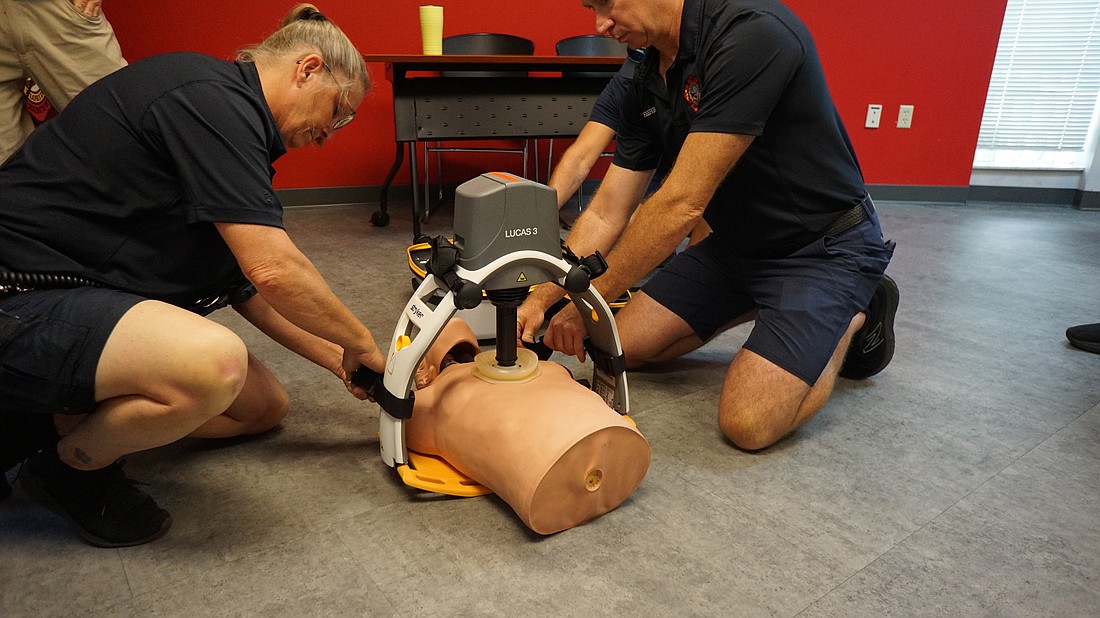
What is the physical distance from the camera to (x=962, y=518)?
131 centimetres

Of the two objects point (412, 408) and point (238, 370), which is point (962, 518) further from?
point (238, 370)

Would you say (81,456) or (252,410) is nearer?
(81,456)

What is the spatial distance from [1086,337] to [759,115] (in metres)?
1.42

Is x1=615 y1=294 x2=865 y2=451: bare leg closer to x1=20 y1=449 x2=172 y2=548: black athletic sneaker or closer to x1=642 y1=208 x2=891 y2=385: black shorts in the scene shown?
x1=642 y1=208 x2=891 y2=385: black shorts

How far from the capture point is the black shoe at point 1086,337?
210 centimetres

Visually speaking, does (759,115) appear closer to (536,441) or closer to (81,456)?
(536,441)

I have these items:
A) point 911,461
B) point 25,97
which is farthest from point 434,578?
point 25,97

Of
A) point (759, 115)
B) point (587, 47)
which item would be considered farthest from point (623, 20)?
point (587, 47)

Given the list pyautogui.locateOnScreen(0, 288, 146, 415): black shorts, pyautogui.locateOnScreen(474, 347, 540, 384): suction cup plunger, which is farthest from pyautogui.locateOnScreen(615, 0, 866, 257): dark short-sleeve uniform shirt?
pyautogui.locateOnScreen(0, 288, 146, 415): black shorts

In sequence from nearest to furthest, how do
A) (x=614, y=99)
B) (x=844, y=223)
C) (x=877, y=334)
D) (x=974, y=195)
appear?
1. (x=844, y=223)
2. (x=877, y=334)
3. (x=614, y=99)
4. (x=974, y=195)

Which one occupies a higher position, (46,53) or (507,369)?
(46,53)

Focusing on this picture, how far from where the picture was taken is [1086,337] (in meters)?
2.11

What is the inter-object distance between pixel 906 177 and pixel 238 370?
4.32 meters

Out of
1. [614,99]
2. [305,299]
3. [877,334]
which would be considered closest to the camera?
[305,299]
